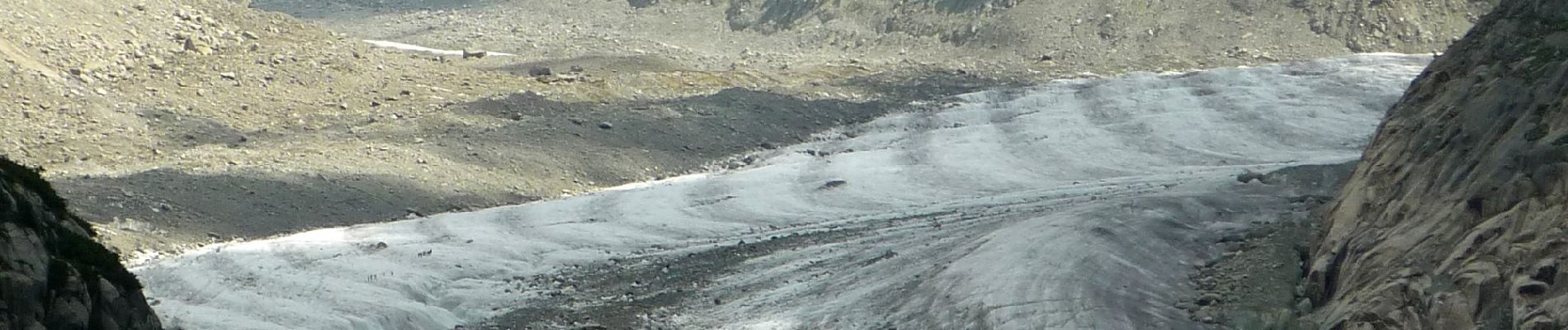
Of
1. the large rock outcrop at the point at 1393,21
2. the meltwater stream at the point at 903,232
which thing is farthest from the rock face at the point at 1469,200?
the large rock outcrop at the point at 1393,21

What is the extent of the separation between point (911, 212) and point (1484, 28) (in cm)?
1028

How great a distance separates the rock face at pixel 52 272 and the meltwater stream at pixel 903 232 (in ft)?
21.9

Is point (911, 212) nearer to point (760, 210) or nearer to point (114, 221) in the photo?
point (760, 210)

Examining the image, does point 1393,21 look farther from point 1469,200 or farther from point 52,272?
point 52,272

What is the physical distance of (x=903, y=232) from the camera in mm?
24125

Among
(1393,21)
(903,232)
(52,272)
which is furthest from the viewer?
(1393,21)

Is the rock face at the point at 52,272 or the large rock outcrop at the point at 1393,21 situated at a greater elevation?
the rock face at the point at 52,272

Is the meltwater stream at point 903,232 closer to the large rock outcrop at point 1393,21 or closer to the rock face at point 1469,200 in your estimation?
the rock face at point 1469,200

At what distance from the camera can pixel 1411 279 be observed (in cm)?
1357

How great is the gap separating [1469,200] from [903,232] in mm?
10858

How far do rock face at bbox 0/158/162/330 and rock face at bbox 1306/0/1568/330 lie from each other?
894cm

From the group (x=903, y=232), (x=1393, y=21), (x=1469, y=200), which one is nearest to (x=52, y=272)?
(x=1469, y=200)

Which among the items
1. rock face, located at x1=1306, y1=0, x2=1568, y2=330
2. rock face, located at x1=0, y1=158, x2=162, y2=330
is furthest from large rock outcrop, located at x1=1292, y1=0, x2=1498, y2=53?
rock face, located at x1=0, y1=158, x2=162, y2=330

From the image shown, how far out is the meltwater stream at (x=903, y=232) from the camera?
19094mm
